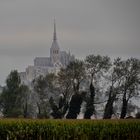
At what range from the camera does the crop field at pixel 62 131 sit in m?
57.2

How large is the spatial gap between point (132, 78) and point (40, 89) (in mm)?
20590

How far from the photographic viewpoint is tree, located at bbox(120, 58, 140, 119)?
111875 millimetres

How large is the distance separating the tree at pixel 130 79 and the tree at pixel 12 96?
1914 cm

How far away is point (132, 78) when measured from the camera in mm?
113625

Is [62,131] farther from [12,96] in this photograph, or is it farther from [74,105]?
[12,96]

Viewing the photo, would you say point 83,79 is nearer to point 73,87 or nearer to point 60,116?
point 73,87

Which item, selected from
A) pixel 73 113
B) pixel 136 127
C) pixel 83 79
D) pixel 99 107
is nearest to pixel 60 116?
pixel 73 113

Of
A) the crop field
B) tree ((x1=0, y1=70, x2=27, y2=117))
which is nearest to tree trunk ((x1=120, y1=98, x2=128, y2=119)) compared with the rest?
tree ((x1=0, y1=70, x2=27, y2=117))

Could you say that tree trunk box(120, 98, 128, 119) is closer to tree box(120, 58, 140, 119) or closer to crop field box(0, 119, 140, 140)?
tree box(120, 58, 140, 119)

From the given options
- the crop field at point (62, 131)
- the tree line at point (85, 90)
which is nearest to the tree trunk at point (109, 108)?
the tree line at point (85, 90)

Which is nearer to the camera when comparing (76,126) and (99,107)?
(76,126)

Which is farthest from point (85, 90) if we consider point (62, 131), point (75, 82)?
point (62, 131)

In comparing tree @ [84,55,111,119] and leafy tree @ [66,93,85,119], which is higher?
tree @ [84,55,111,119]

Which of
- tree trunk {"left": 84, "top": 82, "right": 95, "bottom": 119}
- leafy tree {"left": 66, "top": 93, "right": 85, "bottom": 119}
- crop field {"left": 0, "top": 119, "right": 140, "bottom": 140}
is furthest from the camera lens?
tree trunk {"left": 84, "top": 82, "right": 95, "bottom": 119}
